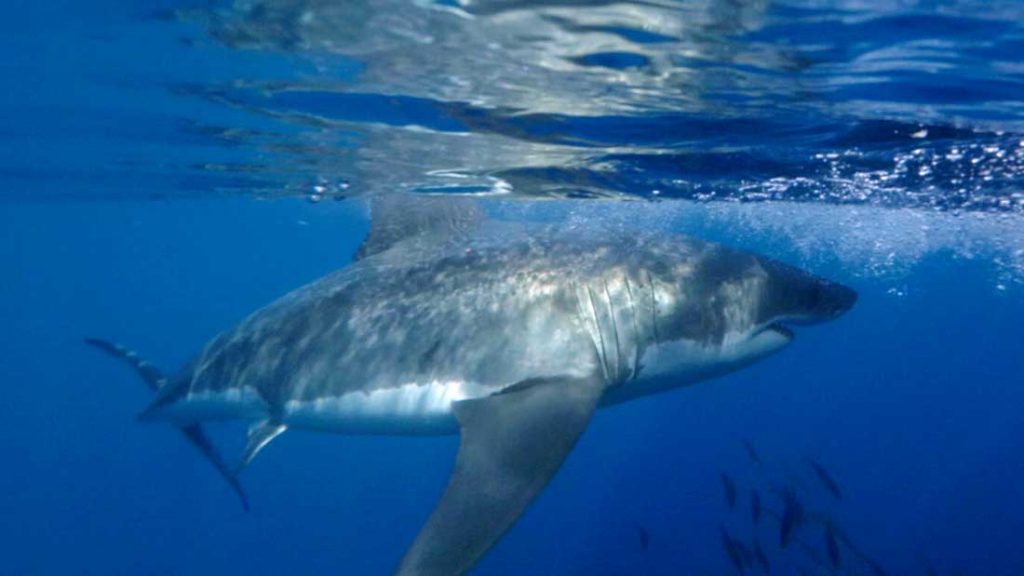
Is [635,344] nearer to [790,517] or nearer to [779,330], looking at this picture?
[779,330]

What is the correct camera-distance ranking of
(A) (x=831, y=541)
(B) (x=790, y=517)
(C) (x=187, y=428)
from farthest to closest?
(A) (x=831, y=541) < (B) (x=790, y=517) < (C) (x=187, y=428)

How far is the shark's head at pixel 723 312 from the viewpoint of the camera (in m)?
6.46

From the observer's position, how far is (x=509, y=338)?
21.9 ft

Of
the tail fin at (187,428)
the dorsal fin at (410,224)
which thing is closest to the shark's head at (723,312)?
the dorsal fin at (410,224)

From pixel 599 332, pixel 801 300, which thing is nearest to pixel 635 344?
pixel 599 332

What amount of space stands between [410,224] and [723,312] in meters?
4.68

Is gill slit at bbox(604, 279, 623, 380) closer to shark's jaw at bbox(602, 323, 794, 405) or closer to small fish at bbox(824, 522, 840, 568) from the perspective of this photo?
shark's jaw at bbox(602, 323, 794, 405)

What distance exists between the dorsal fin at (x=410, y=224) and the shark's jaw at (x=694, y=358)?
3308 mm

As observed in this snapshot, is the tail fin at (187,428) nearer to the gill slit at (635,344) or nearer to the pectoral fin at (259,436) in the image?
the pectoral fin at (259,436)

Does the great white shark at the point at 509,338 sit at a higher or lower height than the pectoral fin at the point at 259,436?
higher

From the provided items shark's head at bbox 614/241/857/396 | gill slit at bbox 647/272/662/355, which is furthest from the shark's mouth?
gill slit at bbox 647/272/662/355

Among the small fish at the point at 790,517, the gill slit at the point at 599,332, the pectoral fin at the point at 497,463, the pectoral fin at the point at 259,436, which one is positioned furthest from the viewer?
the small fish at the point at 790,517

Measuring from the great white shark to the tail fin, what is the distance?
1.74m

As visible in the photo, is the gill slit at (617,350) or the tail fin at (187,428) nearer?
the gill slit at (617,350)
